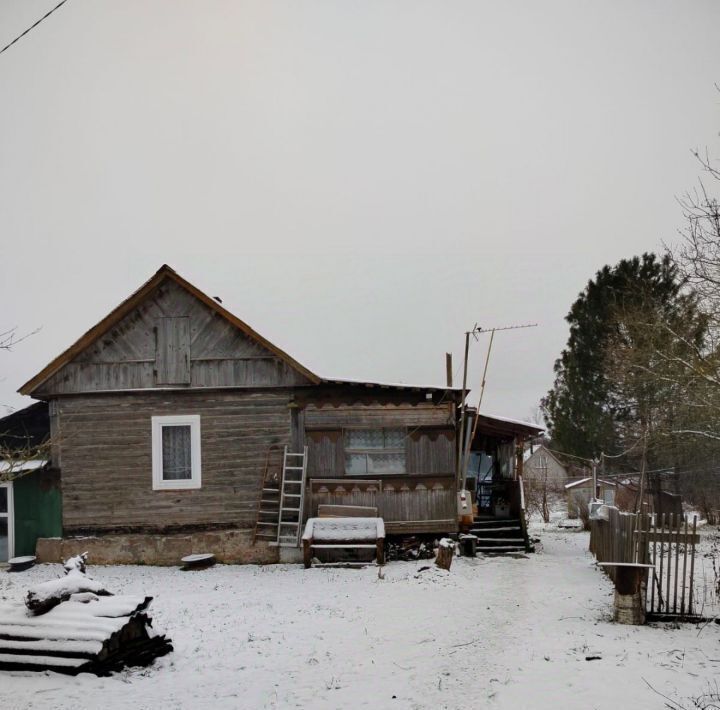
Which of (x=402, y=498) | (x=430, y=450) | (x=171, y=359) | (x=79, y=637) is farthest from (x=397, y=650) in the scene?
(x=171, y=359)

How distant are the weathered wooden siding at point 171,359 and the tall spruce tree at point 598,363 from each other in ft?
50.4

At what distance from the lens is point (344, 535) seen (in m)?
17.0

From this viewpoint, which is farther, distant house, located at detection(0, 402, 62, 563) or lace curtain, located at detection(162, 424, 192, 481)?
distant house, located at detection(0, 402, 62, 563)

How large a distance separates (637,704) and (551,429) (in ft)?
80.7

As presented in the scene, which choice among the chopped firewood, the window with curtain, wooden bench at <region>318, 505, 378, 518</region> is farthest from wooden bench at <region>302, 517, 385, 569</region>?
the chopped firewood

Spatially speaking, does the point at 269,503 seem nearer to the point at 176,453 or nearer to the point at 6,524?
the point at 176,453

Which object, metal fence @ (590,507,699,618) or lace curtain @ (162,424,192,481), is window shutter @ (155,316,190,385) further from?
metal fence @ (590,507,699,618)

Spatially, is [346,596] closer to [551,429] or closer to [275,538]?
[275,538]

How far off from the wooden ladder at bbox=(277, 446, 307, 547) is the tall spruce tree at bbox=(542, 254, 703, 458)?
1471cm

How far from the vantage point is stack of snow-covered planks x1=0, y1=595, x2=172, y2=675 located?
325 inches

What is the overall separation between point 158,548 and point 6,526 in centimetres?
431

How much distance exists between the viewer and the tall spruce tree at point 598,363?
28.8m

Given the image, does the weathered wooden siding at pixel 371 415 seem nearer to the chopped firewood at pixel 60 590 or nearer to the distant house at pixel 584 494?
the distant house at pixel 584 494

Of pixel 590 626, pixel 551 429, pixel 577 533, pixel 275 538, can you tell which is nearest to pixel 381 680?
pixel 590 626
